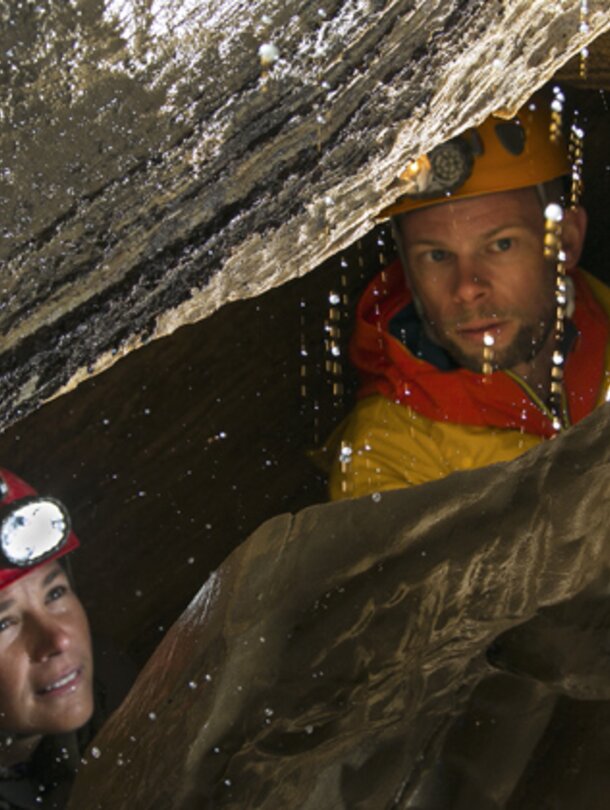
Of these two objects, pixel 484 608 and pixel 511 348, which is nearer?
pixel 484 608

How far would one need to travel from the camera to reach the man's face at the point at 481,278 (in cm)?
340

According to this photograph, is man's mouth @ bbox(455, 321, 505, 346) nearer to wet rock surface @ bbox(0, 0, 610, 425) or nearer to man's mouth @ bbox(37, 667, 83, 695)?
man's mouth @ bbox(37, 667, 83, 695)

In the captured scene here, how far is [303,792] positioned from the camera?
1603 mm

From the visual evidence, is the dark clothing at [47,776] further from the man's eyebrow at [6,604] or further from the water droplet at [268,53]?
the water droplet at [268,53]

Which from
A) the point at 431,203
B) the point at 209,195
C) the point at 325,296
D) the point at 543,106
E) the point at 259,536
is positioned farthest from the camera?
the point at 325,296

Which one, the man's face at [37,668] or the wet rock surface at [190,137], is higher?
the wet rock surface at [190,137]

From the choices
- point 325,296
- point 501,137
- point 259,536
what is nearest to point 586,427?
point 259,536

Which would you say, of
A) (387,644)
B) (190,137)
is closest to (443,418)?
(387,644)

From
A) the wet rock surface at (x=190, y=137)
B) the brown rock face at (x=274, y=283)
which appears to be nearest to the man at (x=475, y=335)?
the brown rock face at (x=274, y=283)

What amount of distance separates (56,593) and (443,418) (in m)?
1.15

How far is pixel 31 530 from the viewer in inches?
116

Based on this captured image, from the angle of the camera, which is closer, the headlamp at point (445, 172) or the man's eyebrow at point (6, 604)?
the man's eyebrow at point (6, 604)

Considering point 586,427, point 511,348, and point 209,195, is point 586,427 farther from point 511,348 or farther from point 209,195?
point 511,348

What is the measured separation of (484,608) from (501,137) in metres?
2.11
